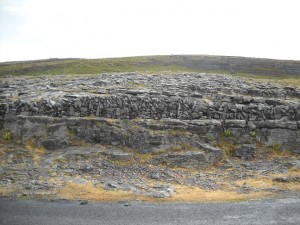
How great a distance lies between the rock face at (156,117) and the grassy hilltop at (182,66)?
926 inches

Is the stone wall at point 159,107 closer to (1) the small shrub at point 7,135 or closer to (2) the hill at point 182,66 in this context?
(1) the small shrub at point 7,135

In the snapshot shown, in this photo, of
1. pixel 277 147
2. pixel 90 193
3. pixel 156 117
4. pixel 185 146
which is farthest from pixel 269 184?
pixel 90 193

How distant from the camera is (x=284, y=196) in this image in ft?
52.8

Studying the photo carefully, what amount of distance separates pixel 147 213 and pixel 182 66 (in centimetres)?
4635

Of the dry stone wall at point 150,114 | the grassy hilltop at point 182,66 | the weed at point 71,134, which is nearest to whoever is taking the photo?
the weed at point 71,134

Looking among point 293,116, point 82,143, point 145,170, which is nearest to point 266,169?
A: point 293,116

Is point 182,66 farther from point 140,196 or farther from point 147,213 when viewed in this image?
point 147,213

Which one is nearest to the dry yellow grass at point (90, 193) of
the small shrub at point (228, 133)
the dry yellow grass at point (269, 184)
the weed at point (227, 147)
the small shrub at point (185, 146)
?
the small shrub at point (185, 146)

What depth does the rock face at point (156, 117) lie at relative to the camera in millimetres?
22281

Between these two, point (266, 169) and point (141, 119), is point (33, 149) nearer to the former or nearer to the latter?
point (141, 119)

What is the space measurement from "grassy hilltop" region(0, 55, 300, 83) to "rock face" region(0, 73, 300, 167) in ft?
77.2

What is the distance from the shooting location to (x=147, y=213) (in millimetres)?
13305

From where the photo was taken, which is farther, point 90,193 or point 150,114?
point 150,114

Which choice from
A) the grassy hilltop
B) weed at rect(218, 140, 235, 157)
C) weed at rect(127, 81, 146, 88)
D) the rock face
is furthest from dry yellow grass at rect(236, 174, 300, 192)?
the grassy hilltop
